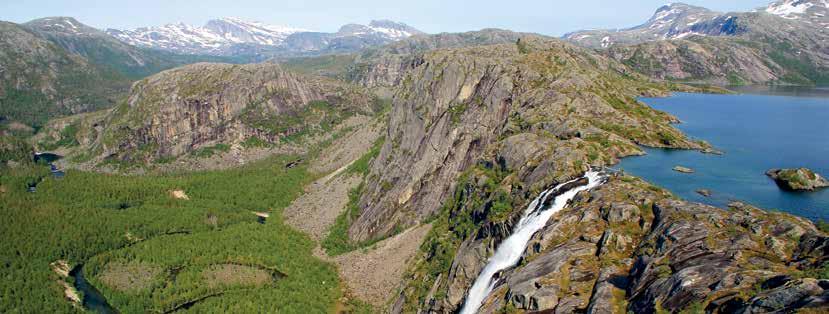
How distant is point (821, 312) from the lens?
3212 cm

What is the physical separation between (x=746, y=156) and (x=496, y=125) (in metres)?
49.9

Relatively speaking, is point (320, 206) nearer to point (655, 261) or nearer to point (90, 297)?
point (90, 297)

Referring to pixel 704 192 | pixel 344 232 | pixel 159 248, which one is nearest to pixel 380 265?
pixel 344 232

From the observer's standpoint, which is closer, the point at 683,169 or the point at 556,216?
the point at 556,216

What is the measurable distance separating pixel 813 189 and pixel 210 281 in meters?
114

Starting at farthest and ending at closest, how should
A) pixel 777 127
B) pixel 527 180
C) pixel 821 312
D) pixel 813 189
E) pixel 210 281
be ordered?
pixel 777 127, pixel 210 281, pixel 527 180, pixel 813 189, pixel 821 312

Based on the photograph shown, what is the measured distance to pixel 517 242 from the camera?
67.4 metres

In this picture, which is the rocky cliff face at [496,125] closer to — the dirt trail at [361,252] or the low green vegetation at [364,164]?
the dirt trail at [361,252]

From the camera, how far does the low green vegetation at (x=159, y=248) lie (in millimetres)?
108500

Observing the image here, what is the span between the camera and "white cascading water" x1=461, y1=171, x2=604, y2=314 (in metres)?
Result: 65.3

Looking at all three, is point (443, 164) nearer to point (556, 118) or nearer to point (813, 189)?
point (556, 118)

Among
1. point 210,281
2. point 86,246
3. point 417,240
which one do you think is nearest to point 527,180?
point 417,240

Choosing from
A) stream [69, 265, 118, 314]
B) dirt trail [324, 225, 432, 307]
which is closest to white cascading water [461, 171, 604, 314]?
dirt trail [324, 225, 432, 307]

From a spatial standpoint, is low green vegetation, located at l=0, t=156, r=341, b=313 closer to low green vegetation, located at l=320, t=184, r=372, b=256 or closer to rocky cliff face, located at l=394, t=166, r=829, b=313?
low green vegetation, located at l=320, t=184, r=372, b=256
